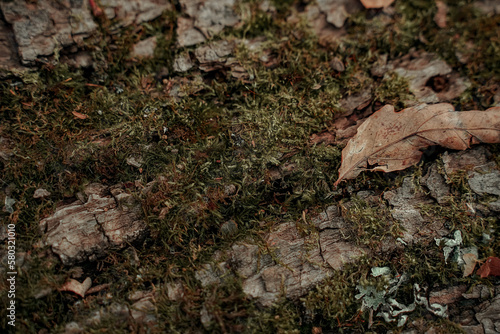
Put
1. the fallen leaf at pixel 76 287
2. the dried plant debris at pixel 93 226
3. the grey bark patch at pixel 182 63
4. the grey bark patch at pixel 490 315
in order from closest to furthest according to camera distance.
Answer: the grey bark patch at pixel 490 315
the fallen leaf at pixel 76 287
the dried plant debris at pixel 93 226
the grey bark patch at pixel 182 63

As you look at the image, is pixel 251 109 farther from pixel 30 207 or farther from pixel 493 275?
pixel 493 275

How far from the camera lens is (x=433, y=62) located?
4.11m

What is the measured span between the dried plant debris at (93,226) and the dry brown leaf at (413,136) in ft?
7.52

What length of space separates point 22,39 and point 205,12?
2196 mm

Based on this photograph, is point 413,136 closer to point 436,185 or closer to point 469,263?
point 436,185

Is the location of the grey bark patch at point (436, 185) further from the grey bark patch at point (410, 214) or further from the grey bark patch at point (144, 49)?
the grey bark patch at point (144, 49)

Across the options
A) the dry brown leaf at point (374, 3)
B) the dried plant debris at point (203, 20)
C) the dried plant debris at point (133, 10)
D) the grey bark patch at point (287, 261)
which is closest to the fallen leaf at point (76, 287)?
the grey bark patch at point (287, 261)

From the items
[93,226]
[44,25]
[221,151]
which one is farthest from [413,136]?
[44,25]

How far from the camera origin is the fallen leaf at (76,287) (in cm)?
316

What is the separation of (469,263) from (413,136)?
4.64 feet

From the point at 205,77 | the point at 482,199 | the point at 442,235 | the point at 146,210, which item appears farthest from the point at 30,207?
the point at 482,199

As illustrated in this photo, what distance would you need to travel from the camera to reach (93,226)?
3.39 metres

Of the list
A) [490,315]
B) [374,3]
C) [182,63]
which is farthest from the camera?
[374,3]

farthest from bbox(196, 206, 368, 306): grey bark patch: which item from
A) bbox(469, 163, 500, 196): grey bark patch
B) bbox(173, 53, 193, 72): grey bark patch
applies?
bbox(173, 53, 193, 72): grey bark patch
